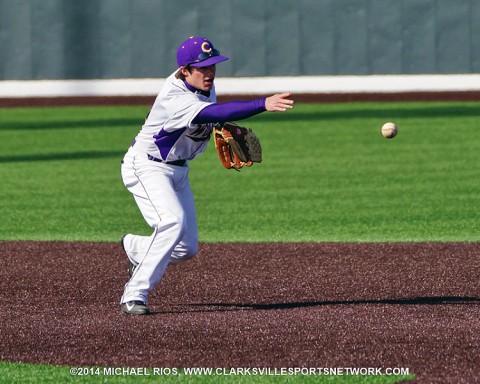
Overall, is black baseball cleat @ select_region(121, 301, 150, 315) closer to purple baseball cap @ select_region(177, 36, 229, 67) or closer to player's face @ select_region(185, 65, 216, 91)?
player's face @ select_region(185, 65, 216, 91)

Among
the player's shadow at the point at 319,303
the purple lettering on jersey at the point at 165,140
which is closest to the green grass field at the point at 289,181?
the player's shadow at the point at 319,303

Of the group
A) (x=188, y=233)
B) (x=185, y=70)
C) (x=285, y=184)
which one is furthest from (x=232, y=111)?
(x=285, y=184)

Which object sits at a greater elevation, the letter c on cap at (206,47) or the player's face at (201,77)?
the letter c on cap at (206,47)

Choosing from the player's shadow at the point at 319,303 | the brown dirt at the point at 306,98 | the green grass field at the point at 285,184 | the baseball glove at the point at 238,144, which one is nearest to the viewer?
the baseball glove at the point at 238,144

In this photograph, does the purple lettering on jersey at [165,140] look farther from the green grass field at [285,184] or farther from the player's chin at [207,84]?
the green grass field at [285,184]

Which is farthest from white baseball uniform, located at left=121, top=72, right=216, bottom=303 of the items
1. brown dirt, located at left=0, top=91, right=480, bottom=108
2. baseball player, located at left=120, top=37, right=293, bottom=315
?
brown dirt, located at left=0, top=91, right=480, bottom=108

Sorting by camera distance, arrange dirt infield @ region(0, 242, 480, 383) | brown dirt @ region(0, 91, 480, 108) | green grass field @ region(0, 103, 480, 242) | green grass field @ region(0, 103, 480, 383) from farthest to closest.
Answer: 1. brown dirt @ region(0, 91, 480, 108)
2. green grass field @ region(0, 103, 480, 242)
3. green grass field @ region(0, 103, 480, 383)
4. dirt infield @ region(0, 242, 480, 383)

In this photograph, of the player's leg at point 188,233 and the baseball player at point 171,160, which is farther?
the player's leg at point 188,233

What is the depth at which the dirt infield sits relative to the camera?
23.6ft

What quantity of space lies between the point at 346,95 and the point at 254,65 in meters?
2.54

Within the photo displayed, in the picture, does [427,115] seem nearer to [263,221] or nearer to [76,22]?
[76,22]

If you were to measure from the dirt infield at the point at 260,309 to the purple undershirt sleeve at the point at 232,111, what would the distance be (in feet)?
4.56

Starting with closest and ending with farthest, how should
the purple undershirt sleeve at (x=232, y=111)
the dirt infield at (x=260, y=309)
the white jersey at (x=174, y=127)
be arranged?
the dirt infield at (x=260, y=309) → the purple undershirt sleeve at (x=232, y=111) → the white jersey at (x=174, y=127)

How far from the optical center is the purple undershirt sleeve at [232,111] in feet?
26.2
